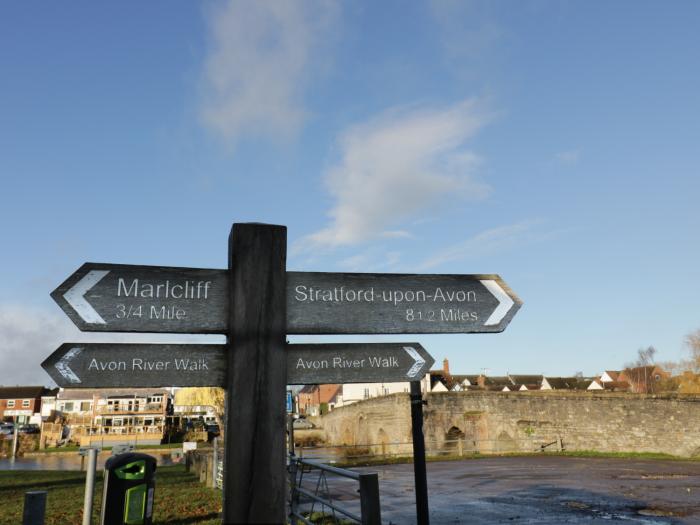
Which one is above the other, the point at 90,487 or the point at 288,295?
the point at 288,295

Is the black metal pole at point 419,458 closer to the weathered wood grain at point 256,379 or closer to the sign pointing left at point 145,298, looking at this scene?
the weathered wood grain at point 256,379

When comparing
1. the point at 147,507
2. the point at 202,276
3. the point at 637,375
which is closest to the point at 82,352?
the point at 202,276

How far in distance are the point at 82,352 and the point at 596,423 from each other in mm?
31718

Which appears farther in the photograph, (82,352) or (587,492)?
(587,492)

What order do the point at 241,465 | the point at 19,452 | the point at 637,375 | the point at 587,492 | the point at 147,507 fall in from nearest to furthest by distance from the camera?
the point at 241,465
the point at 147,507
the point at 587,492
the point at 19,452
the point at 637,375

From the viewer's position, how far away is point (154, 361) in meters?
2.74

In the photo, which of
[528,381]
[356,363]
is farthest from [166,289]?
[528,381]

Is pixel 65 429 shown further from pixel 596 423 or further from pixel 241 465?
pixel 241 465

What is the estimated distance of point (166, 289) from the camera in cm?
279

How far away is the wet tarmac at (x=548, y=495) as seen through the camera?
29.7 ft

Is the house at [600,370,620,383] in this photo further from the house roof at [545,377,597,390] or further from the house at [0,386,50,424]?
the house at [0,386,50,424]

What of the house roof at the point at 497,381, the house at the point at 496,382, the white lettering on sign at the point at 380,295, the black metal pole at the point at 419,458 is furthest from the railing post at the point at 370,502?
the house roof at the point at 497,381

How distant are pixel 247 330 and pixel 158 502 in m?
9.74

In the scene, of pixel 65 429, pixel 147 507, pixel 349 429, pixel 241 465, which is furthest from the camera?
pixel 65 429
